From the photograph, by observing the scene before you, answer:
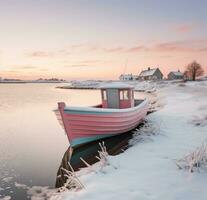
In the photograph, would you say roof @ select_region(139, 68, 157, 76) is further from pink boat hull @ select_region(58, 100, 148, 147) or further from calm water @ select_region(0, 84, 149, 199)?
pink boat hull @ select_region(58, 100, 148, 147)

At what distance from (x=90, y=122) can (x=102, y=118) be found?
72 cm

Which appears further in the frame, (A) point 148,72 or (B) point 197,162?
(A) point 148,72

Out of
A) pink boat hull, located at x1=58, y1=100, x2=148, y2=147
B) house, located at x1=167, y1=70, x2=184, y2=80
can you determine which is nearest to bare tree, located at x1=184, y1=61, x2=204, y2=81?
house, located at x1=167, y1=70, x2=184, y2=80

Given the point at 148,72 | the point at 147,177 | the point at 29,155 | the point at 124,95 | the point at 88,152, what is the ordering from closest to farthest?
the point at 147,177, the point at 88,152, the point at 29,155, the point at 124,95, the point at 148,72

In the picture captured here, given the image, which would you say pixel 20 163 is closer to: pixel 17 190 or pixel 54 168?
pixel 54 168

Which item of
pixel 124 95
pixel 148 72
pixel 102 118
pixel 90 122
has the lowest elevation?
pixel 90 122

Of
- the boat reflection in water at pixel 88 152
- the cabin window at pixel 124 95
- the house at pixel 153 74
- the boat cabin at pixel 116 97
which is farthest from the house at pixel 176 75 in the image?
the boat reflection in water at pixel 88 152

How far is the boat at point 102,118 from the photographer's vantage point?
1229 centimetres

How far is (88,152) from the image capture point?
12562mm

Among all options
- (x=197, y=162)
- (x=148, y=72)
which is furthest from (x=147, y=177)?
(x=148, y=72)

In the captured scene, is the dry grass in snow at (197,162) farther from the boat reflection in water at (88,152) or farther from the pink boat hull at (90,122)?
the pink boat hull at (90,122)

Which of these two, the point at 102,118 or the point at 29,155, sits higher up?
the point at 102,118

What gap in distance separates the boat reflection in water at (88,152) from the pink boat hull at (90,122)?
31 centimetres

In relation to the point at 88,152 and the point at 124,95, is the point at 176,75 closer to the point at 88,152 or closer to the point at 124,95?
the point at 124,95
